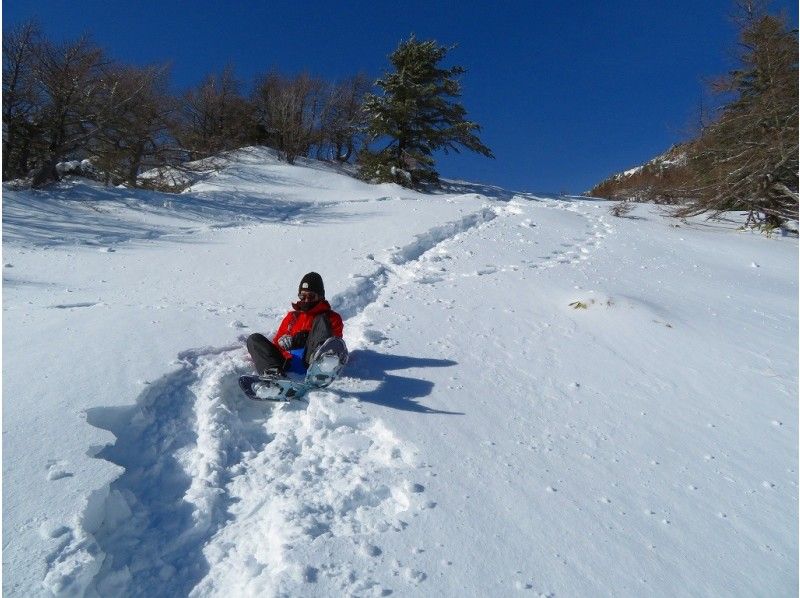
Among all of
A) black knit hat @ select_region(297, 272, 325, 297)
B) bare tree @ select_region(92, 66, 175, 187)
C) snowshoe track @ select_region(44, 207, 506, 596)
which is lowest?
snowshoe track @ select_region(44, 207, 506, 596)

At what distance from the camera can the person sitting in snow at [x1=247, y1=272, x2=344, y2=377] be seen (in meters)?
3.71

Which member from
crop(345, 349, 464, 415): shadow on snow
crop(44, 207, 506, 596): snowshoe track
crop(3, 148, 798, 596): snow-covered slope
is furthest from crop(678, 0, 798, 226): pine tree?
crop(44, 207, 506, 596): snowshoe track

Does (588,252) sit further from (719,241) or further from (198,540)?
(198,540)

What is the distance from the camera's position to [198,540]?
224cm

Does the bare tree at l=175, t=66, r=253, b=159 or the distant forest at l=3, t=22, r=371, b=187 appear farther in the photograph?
the bare tree at l=175, t=66, r=253, b=159

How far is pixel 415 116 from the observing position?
56.2ft

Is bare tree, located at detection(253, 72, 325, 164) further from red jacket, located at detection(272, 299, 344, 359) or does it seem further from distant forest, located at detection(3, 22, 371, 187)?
red jacket, located at detection(272, 299, 344, 359)

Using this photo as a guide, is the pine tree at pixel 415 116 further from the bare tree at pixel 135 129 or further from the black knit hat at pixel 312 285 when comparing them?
the black knit hat at pixel 312 285

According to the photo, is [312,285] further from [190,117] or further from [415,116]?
[190,117]

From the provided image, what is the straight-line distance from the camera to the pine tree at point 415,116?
55.4 feet

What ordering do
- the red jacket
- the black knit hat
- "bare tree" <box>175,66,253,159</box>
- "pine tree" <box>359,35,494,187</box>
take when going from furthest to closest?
"bare tree" <box>175,66,253,159</box>, "pine tree" <box>359,35,494,187</box>, the black knit hat, the red jacket

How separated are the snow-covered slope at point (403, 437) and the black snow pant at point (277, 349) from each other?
0.77ft

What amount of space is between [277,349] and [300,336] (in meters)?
0.35

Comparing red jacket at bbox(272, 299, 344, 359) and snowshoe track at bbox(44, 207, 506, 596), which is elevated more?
red jacket at bbox(272, 299, 344, 359)
